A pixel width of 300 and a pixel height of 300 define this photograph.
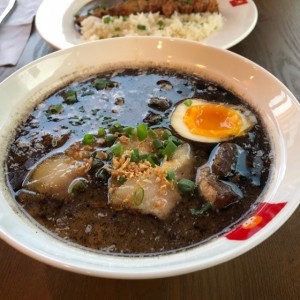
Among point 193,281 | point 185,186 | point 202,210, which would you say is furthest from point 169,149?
point 193,281

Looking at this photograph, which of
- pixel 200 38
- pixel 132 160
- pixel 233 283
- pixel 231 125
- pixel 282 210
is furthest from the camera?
pixel 200 38

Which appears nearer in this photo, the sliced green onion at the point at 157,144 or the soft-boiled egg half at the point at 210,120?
the sliced green onion at the point at 157,144

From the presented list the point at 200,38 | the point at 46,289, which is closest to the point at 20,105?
the point at 46,289

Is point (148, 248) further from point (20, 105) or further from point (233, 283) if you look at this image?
point (20, 105)

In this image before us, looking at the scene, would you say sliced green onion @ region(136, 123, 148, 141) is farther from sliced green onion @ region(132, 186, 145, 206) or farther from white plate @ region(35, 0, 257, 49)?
white plate @ region(35, 0, 257, 49)

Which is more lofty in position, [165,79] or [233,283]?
[165,79]

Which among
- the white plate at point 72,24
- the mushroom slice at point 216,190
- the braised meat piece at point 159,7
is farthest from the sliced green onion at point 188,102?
the braised meat piece at point 159,7

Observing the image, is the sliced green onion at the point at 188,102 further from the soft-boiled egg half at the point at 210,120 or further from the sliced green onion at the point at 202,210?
the sliced green onion at the point at 202,210
